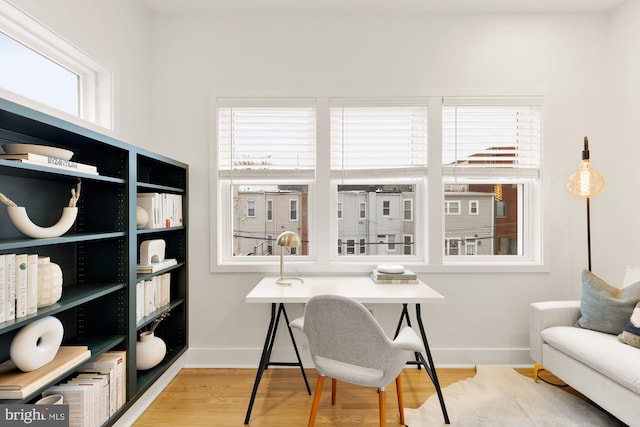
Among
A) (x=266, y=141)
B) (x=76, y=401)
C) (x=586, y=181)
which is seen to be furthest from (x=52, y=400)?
(x=586, y=181)

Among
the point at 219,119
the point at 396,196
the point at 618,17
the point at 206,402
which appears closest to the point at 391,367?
the point at 206,402

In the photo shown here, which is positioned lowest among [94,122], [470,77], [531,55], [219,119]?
[94,122]

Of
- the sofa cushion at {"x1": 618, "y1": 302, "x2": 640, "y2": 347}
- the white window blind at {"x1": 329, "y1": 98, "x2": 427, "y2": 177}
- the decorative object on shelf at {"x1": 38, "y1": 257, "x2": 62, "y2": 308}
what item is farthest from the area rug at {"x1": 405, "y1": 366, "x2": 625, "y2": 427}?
the decorative object on shelf at {"x1": 38, "y1": 257, "x2": 62, "y2": 308}

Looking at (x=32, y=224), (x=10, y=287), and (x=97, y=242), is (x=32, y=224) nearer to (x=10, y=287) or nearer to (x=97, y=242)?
(x=10, y=287)

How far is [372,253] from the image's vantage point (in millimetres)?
2900

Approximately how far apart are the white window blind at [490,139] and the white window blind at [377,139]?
239 mm

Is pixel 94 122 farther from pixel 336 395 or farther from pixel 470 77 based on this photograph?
pixel 470 77

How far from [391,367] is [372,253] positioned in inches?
53.3

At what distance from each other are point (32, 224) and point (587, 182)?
10.8 ft

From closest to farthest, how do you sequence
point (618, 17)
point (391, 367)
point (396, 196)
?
point (391, 367), point (618, 17), point (396, 196)

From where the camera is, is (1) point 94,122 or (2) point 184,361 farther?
(2) point 184,361

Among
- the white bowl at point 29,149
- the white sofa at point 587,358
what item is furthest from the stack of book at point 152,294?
the white sofa at point 587,358

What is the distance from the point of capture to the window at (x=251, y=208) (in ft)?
9.47

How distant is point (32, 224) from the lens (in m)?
1.33
